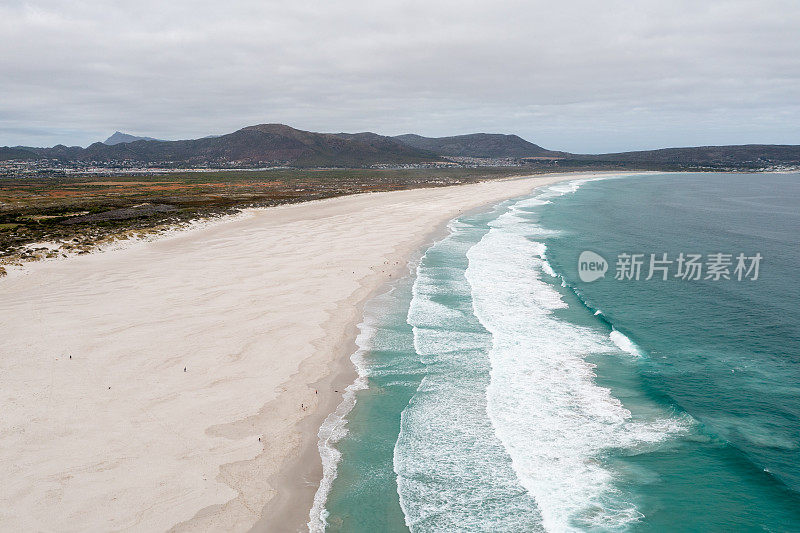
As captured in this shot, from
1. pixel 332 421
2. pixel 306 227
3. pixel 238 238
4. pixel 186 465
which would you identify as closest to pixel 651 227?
pixel 306 227

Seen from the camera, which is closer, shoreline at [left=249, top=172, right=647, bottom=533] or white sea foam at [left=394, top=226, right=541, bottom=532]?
shoreline at [left=249, top=172, right=647, bottom=533]

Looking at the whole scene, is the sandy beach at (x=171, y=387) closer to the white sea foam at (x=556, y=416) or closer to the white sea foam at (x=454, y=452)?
the white sea foam at (x=454, y=452)

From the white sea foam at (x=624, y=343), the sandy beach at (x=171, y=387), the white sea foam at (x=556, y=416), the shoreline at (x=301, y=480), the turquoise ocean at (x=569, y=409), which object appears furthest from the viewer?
the white sea foam at (x=624, y=343)

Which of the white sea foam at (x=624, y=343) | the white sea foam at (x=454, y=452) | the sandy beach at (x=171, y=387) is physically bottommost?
the white sea foam at (x=454, y=452)

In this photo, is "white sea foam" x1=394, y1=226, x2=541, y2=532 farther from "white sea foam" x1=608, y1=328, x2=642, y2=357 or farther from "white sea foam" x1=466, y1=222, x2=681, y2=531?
"white sea foam" x1=608, y1=328, x2=642, y2=357

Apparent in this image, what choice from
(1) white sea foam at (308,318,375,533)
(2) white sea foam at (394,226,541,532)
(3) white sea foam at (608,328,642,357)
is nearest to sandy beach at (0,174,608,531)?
(1) white sea foam at (308,318,375,533)

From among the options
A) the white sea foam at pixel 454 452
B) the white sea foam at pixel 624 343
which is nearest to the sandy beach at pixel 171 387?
the white sea foam at pixel 454 452
